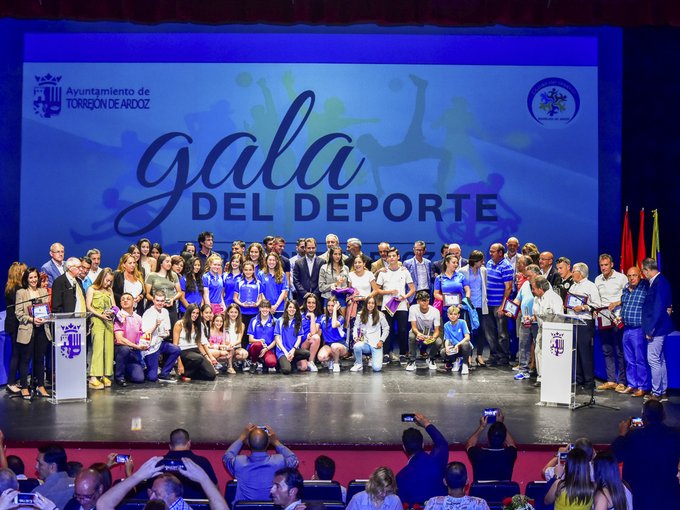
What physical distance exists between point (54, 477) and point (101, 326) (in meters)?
4.73

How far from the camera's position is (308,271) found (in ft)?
38.8

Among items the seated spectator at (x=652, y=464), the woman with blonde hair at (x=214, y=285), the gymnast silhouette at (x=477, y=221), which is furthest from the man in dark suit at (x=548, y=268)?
the seated spectator at (x=652, y=464)

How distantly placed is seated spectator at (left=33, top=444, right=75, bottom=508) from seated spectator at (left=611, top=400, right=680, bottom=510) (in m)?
3.31

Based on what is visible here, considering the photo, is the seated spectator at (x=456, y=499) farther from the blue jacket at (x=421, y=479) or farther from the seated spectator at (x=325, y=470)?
the seated spectator at (x=325, y=470)

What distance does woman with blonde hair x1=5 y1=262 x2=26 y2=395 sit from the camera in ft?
31.7

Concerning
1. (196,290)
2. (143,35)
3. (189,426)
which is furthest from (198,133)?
(189,426)

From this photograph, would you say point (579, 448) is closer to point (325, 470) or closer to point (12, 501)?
point (325, 470)

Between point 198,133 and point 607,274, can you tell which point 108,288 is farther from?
point 607,274

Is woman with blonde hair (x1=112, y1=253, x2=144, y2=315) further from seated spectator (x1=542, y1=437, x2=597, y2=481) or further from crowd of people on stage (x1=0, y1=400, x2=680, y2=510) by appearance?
seated spectator (x1=542, y1=437, x2=597, y2=481)

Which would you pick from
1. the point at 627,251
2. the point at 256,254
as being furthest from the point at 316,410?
the point at 627,251

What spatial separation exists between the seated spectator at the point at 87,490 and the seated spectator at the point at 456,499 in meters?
1.71

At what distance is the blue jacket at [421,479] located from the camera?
5.80 metres

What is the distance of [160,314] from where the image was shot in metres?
10.6

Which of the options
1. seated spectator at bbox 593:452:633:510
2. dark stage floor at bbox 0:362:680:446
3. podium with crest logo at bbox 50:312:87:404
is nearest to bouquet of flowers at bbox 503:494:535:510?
seated spectator at bbox 593:452:633:510
